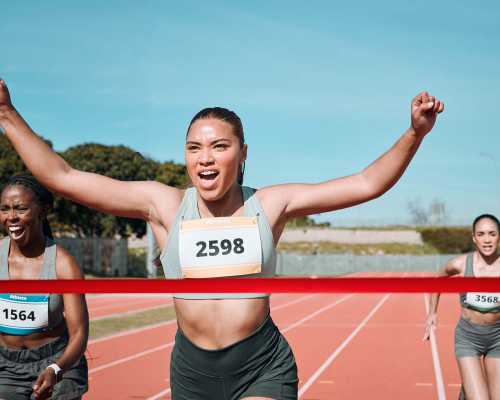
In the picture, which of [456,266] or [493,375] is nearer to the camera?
[493,375]

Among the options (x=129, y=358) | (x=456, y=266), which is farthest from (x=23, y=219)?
(x=129, y=358)

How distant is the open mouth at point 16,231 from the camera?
11.3ft

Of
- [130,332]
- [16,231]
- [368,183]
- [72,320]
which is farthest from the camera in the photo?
[130,332]

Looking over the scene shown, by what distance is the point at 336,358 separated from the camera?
10.9 m

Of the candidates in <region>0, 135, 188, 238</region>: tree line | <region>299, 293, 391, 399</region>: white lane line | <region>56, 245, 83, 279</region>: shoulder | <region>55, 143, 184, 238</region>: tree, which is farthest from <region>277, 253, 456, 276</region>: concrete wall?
<region>56, 245, 83, 279</region>: shoulder

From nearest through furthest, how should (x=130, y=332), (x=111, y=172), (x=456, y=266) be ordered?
(x=456, y=266) → (x=130, y=332) → (x=111, y=172)

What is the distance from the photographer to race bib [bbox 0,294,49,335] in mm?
3311

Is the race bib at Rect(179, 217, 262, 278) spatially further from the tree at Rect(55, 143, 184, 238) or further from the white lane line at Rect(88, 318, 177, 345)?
the tree at Rect(55, 143, 184, 238)

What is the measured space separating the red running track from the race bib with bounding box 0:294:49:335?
176cm

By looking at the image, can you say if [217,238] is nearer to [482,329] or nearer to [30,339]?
[30,339]

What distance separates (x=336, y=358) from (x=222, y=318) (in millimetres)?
8547

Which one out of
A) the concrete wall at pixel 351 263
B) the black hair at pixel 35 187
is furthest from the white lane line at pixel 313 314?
the concrete wall at pixel 351 263

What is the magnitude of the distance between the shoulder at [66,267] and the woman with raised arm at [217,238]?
728 millimetres

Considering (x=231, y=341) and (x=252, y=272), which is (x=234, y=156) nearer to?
(x=252, y=272)
